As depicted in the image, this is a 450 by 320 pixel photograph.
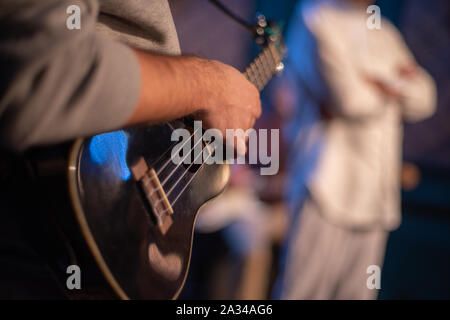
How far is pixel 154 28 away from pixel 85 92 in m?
0.26

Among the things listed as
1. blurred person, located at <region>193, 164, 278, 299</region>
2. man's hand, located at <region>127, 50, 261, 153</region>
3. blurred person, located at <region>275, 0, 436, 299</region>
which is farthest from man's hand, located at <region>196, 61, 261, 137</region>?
blurred person, located at <region>193, 164, 278, 299</region>

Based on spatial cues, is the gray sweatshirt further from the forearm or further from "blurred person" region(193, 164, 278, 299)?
"blurred person" region(193, 164, 278, 299)

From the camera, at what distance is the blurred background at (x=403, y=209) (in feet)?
6.72

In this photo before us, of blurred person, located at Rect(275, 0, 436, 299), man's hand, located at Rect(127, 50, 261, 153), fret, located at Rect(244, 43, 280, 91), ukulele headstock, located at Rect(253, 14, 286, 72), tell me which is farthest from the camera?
blurred person, located at Rect(275, 0, 436, 299)

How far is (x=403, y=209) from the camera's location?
8.20 ft

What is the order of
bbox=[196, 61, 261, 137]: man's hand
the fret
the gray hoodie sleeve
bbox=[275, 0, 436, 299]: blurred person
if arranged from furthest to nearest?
bbox=[275, 0, 436, 299]: blurred person, the fret, bbox=[196, 61, 261, 137]: man's hand, the gray hoodie sleeve

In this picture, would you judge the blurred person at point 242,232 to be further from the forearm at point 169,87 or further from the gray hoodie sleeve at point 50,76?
the gray hoodie sleeve at point 50,76

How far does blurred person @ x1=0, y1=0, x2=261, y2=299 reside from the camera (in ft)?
1.16

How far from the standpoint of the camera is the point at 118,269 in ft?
1.56

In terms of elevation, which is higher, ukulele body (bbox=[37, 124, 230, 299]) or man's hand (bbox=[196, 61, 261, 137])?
man's hand (bbox=[196, 61, 261, 137])

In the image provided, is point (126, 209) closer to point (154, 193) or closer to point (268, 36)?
point (154, 193)

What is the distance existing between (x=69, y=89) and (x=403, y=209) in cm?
256
